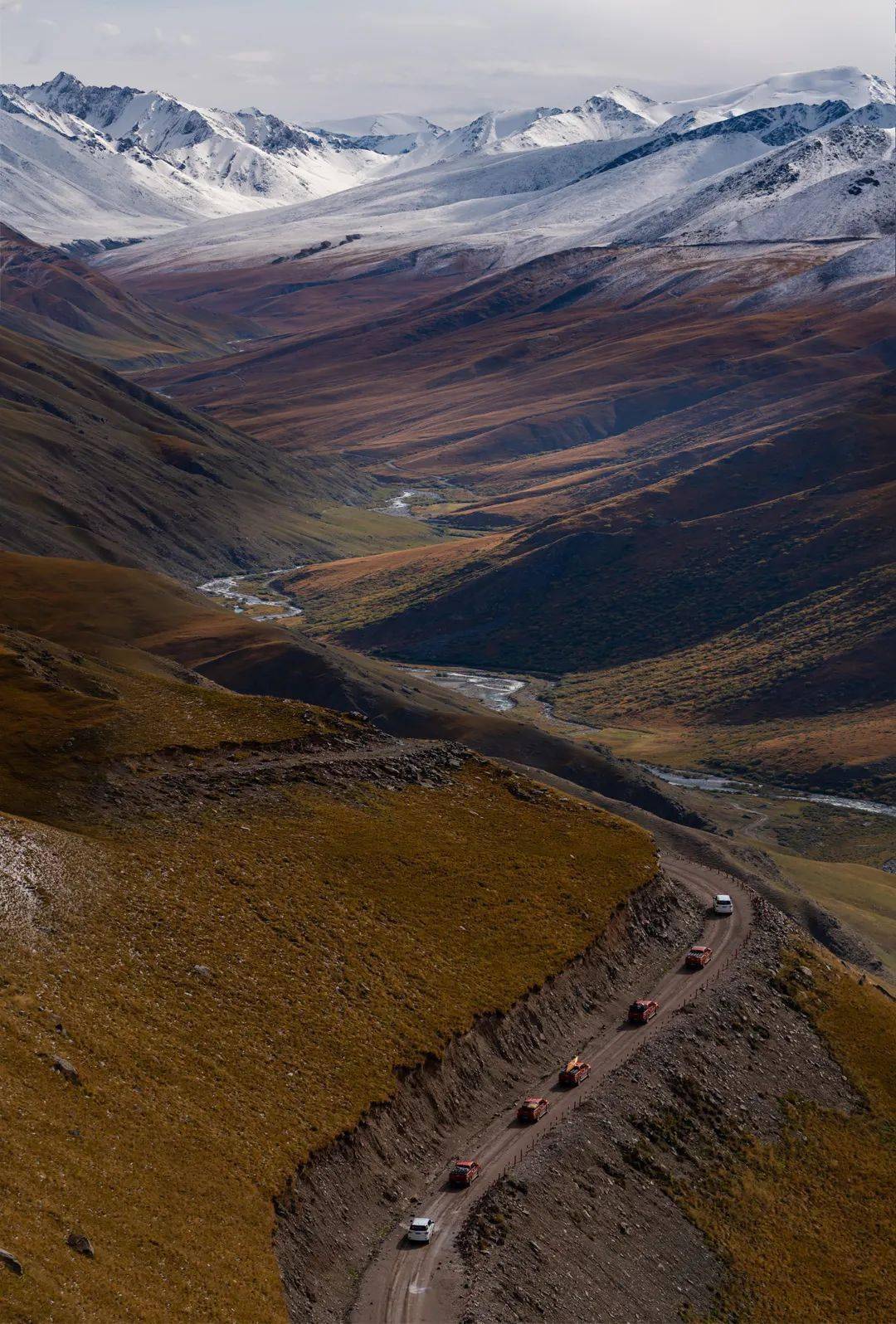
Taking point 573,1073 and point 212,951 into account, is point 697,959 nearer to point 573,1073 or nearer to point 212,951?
point 573,1073

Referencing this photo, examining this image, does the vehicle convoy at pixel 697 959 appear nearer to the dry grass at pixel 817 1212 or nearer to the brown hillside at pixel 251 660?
the dry grass at pixel 817 1212

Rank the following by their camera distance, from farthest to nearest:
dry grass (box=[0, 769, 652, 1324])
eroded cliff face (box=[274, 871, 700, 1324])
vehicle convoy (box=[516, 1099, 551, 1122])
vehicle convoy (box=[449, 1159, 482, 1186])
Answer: vehicle convoy (box=[516, 1099, 551, 1122]), vehicle convoy (box=[449, 1159, 482, 1186]), eroded cliff face (box=[274, 871, 700, 1324]), dry grass (box=[0, 769, 652, 1324])

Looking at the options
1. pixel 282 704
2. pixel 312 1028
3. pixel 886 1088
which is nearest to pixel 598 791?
pixel 282 704

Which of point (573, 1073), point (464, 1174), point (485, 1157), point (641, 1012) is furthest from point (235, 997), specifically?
point (641, 1012)

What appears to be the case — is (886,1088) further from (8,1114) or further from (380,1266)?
(8,1114)

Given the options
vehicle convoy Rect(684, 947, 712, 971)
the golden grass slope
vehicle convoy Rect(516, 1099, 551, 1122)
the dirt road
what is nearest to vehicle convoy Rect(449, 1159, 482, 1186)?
the dirt road

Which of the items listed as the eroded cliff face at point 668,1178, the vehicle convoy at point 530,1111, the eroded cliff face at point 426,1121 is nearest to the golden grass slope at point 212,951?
the eroded cliff face at point 426,1121

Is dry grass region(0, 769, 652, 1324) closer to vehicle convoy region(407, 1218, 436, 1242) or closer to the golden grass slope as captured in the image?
the golden grass slope
